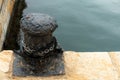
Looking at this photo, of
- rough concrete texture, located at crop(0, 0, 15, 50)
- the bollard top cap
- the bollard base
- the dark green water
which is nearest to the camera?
the bollard top cap

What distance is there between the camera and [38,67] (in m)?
2.97

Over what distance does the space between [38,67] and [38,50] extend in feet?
0.54

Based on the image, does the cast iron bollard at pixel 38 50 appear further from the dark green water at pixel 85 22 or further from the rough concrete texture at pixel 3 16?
the dark green water at pixel 85 22

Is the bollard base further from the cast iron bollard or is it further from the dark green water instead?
the dark green water

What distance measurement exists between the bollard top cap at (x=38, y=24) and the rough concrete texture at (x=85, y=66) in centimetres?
40

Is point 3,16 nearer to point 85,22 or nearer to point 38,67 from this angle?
point 85,22

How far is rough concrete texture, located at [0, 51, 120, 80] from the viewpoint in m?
2.95

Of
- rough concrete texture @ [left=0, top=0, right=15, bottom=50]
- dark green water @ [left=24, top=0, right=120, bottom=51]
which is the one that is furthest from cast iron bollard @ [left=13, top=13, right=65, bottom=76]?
dark green water @ [left=24, top=0, right=120, bottom=51]

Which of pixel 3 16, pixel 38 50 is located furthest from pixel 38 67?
pixel 3 16

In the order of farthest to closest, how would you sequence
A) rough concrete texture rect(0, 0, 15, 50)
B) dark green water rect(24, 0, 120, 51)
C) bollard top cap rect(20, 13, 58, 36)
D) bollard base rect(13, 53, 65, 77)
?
dark green water rect(24, 0, 120, 51)
rough concrete texture rect(0, 0, 15, 50)
bollard base rect(13, 53, 65, 77)
bollard top cap rect(20, 13, 58, 36)

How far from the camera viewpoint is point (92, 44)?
570cm

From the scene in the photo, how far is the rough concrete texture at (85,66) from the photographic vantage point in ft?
9.68

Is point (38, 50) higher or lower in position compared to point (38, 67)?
higher

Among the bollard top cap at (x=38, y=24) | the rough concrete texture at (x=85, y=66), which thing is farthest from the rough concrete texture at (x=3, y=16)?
the bollard top cap at (x=38, y=24)
